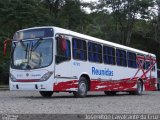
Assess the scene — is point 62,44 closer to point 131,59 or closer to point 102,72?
point 102,72

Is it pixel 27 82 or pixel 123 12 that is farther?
pixel 123 12

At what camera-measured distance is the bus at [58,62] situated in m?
19.2

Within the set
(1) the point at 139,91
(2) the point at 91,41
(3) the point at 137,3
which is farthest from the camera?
(3) the point at 137,3

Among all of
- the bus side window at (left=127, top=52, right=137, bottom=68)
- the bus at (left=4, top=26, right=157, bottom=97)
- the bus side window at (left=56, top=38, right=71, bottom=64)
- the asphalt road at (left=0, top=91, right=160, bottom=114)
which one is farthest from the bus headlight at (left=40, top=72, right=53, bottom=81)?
the bus side window at (left=127, top=52, right=137, bottom=68)

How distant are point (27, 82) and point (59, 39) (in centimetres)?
230

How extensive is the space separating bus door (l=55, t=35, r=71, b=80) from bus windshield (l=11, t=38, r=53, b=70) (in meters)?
0.35

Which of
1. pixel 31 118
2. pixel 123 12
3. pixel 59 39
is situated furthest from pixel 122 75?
pixel 123 12

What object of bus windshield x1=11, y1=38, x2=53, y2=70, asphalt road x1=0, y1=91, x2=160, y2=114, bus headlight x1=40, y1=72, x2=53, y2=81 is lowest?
asphalt road x1=0, y1=91, x2=160, y2=114

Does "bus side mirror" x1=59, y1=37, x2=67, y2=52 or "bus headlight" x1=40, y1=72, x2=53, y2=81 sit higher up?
"bus side mirror" x1=59, y1=37, x2=67, y2=52

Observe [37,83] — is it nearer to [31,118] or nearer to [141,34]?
[31,118]

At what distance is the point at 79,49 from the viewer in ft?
69.8

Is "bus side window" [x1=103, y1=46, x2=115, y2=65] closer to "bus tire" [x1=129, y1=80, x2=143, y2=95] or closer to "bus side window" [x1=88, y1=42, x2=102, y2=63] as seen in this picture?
"bus side window" [x1=88, y1=42, x2=102, y2=63]

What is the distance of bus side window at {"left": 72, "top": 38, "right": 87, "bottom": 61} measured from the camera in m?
20.8

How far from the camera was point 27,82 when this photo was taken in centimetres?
1931
